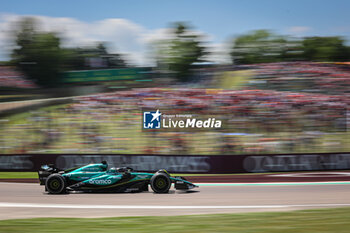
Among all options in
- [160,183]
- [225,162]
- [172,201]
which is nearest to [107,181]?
[160,183]

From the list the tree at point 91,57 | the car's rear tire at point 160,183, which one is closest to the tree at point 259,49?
the tree at point 91,57

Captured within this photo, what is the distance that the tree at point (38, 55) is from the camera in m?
35.1

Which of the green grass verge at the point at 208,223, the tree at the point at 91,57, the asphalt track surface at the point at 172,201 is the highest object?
the tree at the point at 91,57

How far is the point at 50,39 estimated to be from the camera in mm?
39656

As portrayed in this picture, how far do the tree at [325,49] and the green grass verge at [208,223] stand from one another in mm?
42890

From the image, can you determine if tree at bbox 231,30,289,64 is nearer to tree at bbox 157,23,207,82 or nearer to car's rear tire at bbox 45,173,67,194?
tree at bbox 157,23,207,82

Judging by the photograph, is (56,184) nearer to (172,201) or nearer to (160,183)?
(160,183)

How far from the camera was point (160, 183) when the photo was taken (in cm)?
1080

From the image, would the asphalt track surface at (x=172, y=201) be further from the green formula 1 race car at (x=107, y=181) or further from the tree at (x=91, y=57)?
the tree at (x=91, y=57)

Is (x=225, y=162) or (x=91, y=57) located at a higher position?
(x=91, y=57)

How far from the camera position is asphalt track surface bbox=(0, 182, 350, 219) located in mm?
8422

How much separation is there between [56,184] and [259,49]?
3891 cm

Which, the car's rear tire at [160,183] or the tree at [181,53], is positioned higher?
the tree at [181,53]

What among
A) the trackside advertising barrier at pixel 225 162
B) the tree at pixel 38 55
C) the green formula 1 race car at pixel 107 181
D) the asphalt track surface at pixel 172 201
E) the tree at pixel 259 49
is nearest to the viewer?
the asphalt track surface at pixel 172 201
